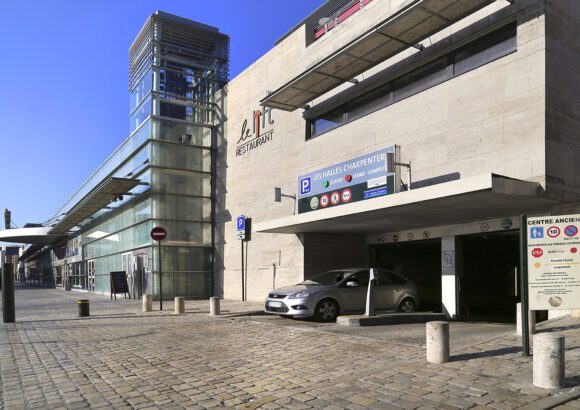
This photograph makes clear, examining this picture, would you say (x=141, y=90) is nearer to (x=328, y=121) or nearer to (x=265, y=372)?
(x=328, y=121)

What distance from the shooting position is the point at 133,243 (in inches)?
981

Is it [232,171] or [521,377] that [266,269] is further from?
[521,377]

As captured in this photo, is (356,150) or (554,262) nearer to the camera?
(554,262)

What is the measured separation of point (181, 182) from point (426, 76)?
45.7ft

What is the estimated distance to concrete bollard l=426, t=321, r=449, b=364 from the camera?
709cm

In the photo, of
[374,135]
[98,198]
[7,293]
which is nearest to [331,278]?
[374,135]

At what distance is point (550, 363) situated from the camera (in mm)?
5680

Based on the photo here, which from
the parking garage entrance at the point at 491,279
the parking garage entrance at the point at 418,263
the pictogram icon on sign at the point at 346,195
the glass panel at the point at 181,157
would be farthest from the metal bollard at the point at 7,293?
the parking garage entrance at the point at 491,279

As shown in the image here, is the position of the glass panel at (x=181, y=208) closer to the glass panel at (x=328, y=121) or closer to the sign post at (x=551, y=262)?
the glass panel at (x=328, y=121)

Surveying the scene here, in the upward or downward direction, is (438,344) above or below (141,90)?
below

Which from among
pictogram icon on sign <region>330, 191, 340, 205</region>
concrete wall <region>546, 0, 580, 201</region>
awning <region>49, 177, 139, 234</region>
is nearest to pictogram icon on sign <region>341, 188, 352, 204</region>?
pictogram icon on sign <region>330, 191, 340, 205</region>

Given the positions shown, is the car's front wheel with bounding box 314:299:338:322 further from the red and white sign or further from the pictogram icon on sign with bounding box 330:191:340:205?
the red and white sign

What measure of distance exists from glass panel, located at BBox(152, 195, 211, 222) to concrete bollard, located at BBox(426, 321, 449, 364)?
17.7 meters

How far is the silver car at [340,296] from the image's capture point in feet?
41.0
